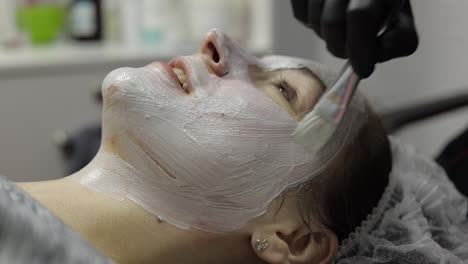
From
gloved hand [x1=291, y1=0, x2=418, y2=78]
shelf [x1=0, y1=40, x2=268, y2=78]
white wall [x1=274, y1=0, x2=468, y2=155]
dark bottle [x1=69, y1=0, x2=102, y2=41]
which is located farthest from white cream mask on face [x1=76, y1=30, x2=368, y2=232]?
dark bottle [x1=69, y1=0, x2=102, y2=41]

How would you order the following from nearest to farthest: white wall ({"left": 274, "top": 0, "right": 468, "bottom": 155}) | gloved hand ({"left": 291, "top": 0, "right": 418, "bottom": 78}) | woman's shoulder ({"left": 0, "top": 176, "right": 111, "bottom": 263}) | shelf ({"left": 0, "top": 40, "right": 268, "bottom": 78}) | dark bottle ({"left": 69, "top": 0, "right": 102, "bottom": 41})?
woman's shoulder ({"left": 0, "top": 176, "right": 111, "bottom": 263}) < gloved hand ({"left": 291, "top": 0, "right": 418, "bottom": 78}) < white wall ({"left": 274, "top": 0, "right": 468, "bottom": 155}) < shelf ({"left": 0, "top": 40, "right": 268, "bottom": 78}) < dark bottle ({"left": 69, "top": 0, "right": 102, "bottom": 41})

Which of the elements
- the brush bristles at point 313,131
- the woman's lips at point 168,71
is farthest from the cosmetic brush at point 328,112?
the woman's lips at point 168,71

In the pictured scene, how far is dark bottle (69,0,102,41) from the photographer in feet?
7.39

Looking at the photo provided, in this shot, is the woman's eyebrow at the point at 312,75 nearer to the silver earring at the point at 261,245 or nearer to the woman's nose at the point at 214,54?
the woman's nose at the point at 214,54

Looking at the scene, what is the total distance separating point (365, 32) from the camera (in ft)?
2.79

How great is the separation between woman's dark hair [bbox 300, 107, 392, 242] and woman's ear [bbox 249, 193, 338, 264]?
0.02m

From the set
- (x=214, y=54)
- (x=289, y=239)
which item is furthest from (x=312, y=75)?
(x=289, y=239)

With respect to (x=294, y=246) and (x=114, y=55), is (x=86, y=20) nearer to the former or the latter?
(x=114, y=55)

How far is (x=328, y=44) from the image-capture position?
3.01 feet

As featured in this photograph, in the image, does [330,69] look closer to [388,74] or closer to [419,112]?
[419,112]

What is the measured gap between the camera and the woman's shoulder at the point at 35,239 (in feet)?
2.11

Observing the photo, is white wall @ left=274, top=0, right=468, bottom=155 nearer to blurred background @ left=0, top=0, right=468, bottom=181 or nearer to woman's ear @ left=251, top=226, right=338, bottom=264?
blurred background @ left=0, top=0, right=468, bottom=181

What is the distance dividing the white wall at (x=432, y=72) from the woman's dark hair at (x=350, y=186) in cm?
71

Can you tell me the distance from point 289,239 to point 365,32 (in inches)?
13.8
